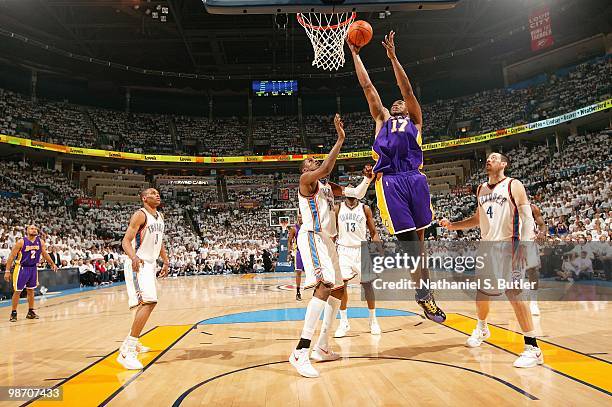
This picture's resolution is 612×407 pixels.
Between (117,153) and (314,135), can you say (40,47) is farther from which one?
(314,135)

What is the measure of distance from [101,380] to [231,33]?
23499 mm

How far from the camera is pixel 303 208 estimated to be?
15.5 feet

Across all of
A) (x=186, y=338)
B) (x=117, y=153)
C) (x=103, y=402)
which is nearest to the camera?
Result: (x=103, y=402)

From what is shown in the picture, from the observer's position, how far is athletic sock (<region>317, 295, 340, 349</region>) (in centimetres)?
492

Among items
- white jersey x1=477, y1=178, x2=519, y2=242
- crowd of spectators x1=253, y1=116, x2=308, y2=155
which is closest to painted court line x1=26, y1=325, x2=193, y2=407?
white jersey x1=477, y1=178, x2=519, y2=242

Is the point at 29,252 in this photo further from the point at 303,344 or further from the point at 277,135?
the point at 277,135

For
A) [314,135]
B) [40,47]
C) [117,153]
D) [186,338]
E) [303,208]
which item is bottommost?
[186,338]

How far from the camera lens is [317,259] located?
459cm

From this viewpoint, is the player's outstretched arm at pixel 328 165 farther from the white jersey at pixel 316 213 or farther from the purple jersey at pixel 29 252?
the purple jersey at pixel 29 252

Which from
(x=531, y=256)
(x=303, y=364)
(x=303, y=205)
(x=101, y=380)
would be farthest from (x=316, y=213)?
(x=531, y=256)

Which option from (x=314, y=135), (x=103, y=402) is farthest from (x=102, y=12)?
(x=103, y=402)

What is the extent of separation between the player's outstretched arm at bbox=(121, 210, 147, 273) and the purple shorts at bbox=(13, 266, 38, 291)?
5.51 metres

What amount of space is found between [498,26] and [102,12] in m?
23.4

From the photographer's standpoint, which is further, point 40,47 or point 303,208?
point 40,47
